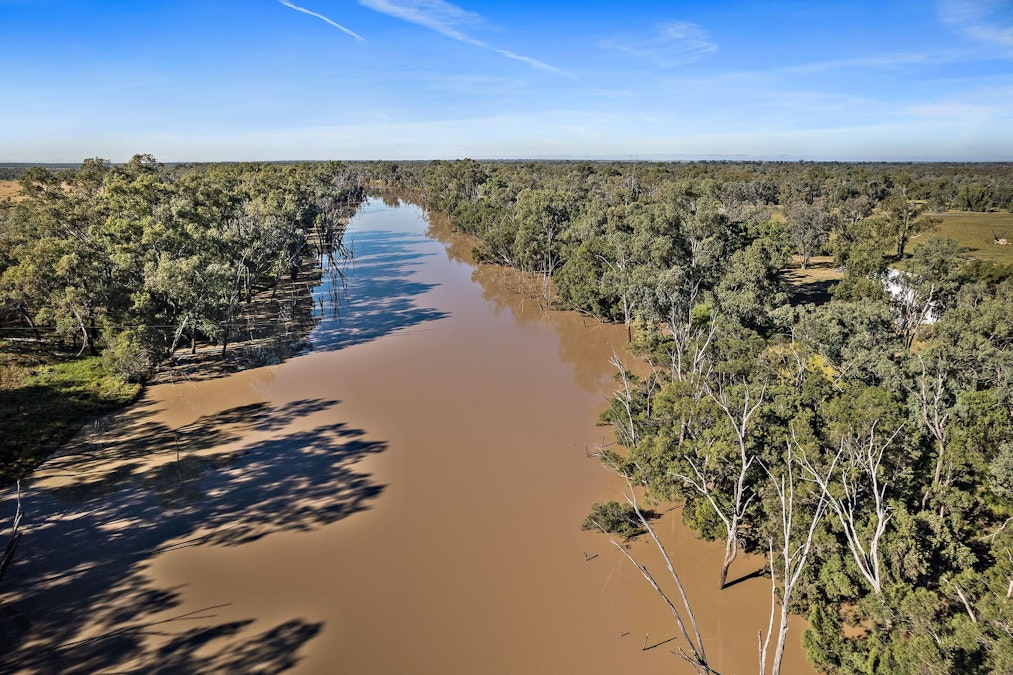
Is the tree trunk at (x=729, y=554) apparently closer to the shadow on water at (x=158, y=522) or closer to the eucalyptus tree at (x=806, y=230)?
the shadow on water at (x=158, y=522)

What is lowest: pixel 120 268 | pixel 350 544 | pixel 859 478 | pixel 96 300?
pixel 350 544

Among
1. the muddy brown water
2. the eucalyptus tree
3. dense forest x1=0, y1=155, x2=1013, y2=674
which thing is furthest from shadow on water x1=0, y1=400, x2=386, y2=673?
the eucalyptus tree

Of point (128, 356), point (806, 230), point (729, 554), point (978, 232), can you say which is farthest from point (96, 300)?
point (978, 232)

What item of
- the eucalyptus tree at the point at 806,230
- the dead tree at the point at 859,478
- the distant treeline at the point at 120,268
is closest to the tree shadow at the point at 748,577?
the dead tree at the point at 859,478

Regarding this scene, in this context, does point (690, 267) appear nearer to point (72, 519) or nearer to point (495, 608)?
point (495, 608)

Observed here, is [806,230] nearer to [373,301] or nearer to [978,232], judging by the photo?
[978,232]

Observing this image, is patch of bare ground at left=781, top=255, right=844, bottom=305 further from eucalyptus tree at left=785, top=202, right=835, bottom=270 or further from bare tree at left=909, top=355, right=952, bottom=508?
bare tree at left=909, top=355, right=952, bottom=508
